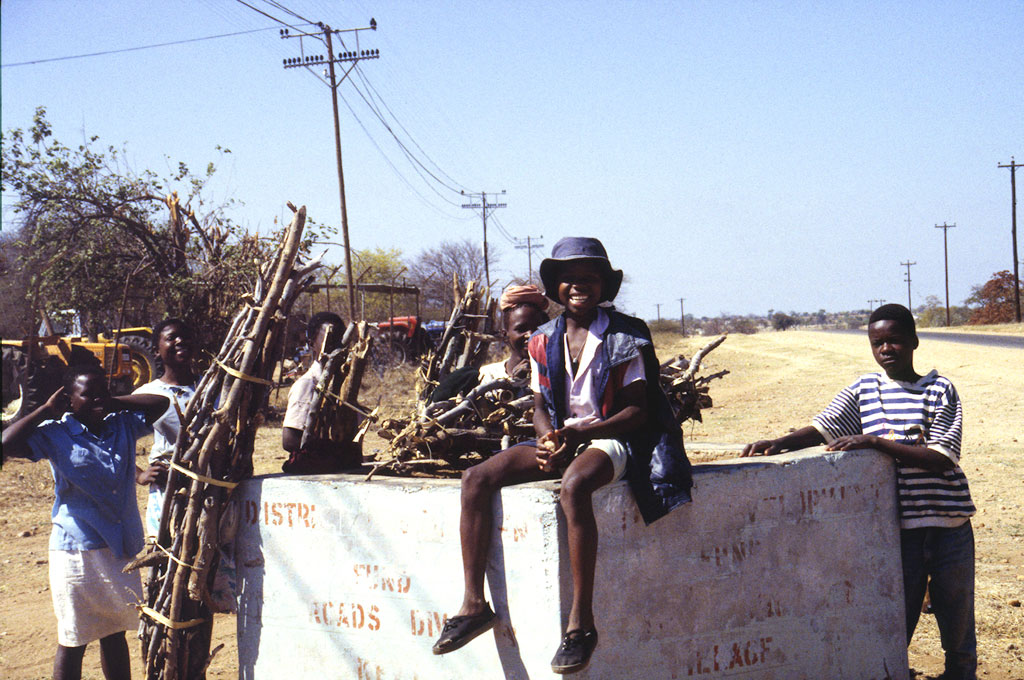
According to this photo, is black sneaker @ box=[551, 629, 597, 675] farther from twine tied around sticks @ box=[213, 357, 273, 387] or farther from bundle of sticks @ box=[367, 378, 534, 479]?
twine tied around sticks @ box=[213, 357, 273, 387]

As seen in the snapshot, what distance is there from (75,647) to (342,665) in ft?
3.80

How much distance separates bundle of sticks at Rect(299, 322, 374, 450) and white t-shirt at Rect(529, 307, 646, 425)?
3.77 feet

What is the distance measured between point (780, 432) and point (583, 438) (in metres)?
9.63

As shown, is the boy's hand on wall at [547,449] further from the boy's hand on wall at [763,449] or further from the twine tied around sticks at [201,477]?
the twine tied around sticks at [201,477]

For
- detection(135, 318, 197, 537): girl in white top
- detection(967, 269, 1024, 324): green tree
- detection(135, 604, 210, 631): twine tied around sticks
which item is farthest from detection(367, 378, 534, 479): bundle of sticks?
detection(967, 269, 1024, 324): green tree

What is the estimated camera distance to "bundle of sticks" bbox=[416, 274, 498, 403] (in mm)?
5285

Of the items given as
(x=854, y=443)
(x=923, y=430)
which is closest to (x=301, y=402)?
(x=854, y=443)

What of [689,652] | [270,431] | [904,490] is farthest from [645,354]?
[270,431]

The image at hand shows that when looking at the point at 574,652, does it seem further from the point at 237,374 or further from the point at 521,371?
the point at 237,374

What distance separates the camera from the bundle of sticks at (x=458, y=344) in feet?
17.3

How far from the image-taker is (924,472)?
3.83m

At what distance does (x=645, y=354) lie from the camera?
10.8 ft

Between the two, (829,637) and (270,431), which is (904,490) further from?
(270,431)

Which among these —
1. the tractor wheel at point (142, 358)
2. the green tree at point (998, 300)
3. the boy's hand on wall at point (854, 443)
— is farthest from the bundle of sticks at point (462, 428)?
the green tree at point (998, 300)
